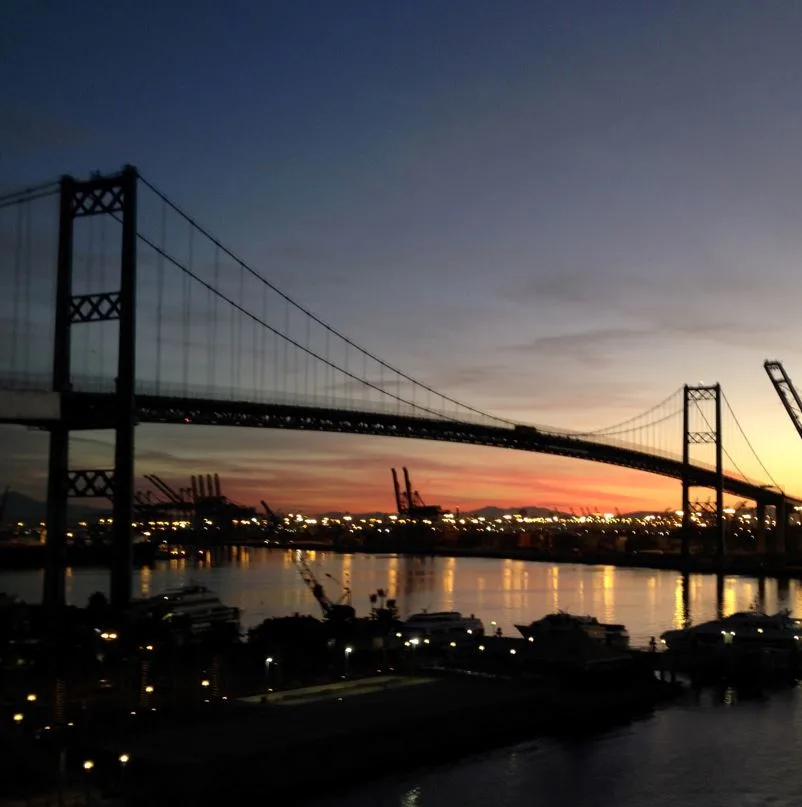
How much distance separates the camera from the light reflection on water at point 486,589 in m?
25.9

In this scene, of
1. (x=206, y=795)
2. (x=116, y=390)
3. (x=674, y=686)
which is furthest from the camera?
(x=116, y=390)

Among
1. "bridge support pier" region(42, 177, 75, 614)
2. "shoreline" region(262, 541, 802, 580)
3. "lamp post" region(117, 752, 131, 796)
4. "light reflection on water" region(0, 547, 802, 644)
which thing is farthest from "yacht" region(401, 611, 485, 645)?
"shoreline" region(262, 541, 802, 580)

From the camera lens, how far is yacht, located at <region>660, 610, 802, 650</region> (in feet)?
54.2

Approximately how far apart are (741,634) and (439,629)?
469cm

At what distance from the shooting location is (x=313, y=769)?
29.1ft

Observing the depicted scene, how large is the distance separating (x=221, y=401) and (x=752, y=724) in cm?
1245

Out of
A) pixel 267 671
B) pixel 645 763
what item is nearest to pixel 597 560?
pixel 267 671

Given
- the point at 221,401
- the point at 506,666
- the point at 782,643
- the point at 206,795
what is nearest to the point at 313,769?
the point at 206,795

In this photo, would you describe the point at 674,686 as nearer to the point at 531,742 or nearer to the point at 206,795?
the point at 531,742

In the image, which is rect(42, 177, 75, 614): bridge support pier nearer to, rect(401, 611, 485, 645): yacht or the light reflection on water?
rect(401, 611, 485, 645): yacht

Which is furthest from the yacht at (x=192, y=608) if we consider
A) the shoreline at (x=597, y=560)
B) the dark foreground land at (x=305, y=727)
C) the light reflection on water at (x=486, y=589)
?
the shoreline at (x=597, y=560)

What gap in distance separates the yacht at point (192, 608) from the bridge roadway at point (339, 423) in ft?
11.1

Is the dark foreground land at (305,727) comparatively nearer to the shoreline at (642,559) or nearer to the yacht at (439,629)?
the yacht at (439,629)

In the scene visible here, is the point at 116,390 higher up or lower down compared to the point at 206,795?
higher up
